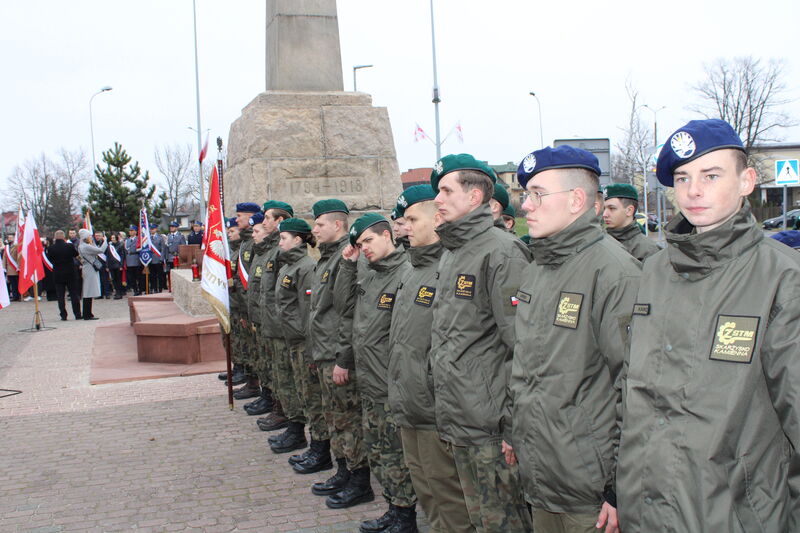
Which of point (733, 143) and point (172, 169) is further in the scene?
point (172, 169)

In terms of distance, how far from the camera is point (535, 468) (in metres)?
2.67

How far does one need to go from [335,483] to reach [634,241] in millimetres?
2955

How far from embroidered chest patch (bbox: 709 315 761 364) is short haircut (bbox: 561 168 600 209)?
40.4 inches

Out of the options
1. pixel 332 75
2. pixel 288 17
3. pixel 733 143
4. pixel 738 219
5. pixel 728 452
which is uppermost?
pixel 288 17

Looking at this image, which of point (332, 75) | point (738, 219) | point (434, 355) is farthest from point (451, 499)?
point (332, 75)

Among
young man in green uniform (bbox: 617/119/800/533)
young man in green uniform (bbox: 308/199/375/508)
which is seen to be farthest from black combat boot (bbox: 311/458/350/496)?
young man in green uniform (bbox: 617/119/800/533)

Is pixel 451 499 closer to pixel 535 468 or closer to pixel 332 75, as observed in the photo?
pixel 535 468

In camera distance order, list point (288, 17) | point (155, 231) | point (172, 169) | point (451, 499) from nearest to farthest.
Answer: point (451, 499), point (288, 17), point (155, 231), point (172, 169)

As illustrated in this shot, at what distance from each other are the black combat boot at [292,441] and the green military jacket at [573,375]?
400 cm

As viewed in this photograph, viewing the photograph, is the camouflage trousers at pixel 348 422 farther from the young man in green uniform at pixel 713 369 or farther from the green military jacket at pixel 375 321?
the young man in green uniform at pixel 713 369

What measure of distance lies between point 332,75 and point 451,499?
6.78 m

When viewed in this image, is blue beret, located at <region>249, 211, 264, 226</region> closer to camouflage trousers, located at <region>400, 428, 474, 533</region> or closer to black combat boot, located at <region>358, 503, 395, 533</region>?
black combat boot, located at <region>358, 503, 395, 533</region>

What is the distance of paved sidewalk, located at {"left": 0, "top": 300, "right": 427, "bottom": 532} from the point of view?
16.2ft

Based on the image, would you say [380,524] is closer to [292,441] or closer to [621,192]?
[292,441]
